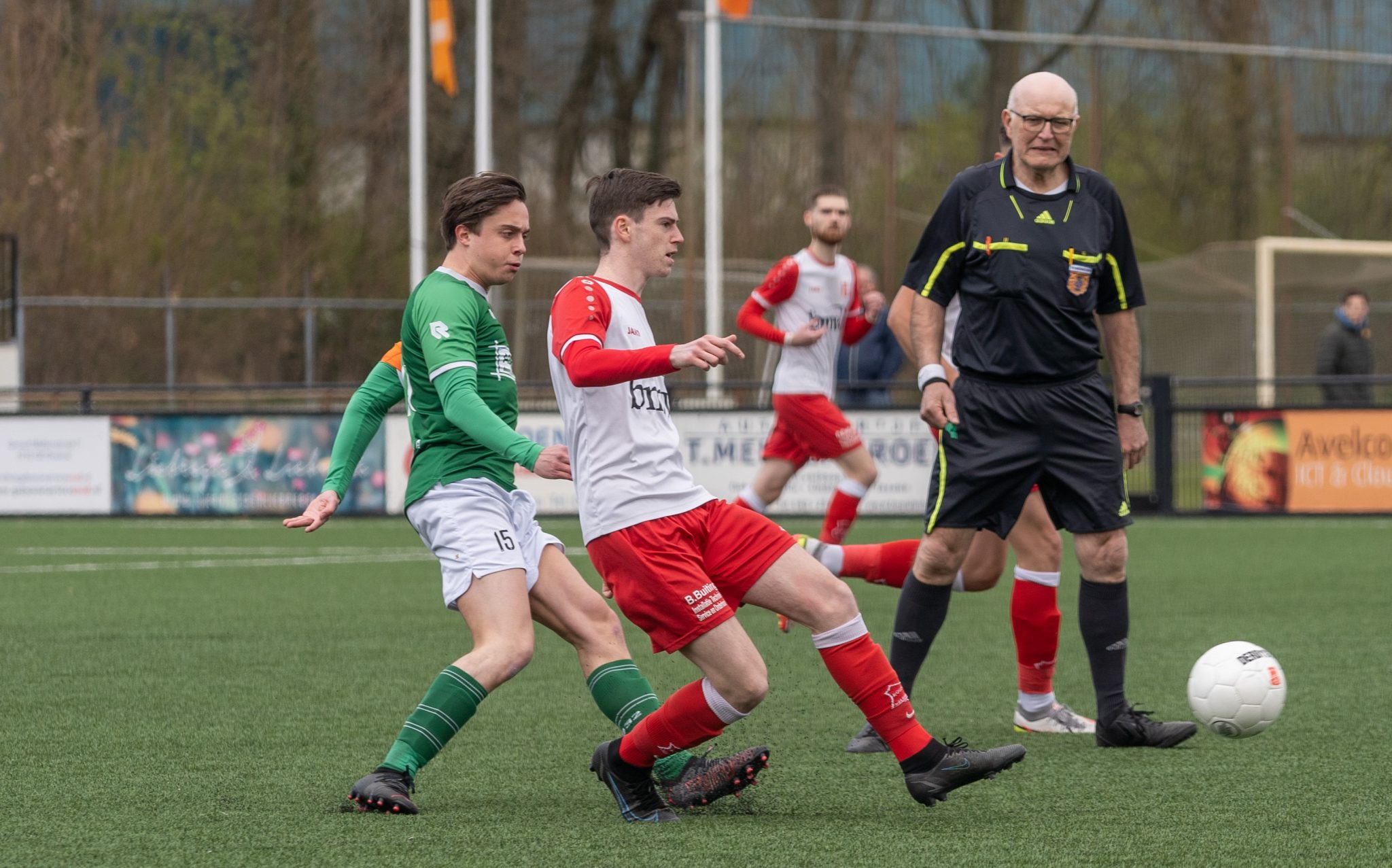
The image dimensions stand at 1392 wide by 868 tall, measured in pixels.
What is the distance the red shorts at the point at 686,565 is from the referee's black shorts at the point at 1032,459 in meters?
1.17

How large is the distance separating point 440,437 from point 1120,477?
2.19 meters

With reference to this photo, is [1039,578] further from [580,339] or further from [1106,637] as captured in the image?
[580,339]

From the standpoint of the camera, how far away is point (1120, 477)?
18.8 ft

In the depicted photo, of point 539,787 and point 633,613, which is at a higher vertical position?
point 633,613

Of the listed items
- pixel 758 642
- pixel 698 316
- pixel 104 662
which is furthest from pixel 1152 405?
pixel 104 662

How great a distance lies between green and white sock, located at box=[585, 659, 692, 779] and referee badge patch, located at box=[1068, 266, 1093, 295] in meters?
1.84

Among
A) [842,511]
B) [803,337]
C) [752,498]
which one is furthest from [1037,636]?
[752,498]

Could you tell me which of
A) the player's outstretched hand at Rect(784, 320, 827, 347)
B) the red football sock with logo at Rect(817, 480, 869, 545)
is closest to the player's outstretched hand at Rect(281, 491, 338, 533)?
the player's outstretched hand at Rect(784, 320, 827, 347)

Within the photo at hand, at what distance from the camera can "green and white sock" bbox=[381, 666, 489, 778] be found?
488 cm

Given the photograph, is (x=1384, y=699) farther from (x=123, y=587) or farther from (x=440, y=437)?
(x=123, y=587)

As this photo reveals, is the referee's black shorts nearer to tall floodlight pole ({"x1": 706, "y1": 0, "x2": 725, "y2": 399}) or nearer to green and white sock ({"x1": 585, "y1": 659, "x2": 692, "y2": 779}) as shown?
green and white sock ({"x1": 585, "y1": 659, "x2": 692, "y2": 779})

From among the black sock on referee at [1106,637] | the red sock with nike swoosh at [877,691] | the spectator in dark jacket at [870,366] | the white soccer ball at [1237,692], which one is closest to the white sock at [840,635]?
the red sock with nike swoosh at [877,691]

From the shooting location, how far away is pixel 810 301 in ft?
34.4

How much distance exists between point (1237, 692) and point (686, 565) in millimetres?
2102
